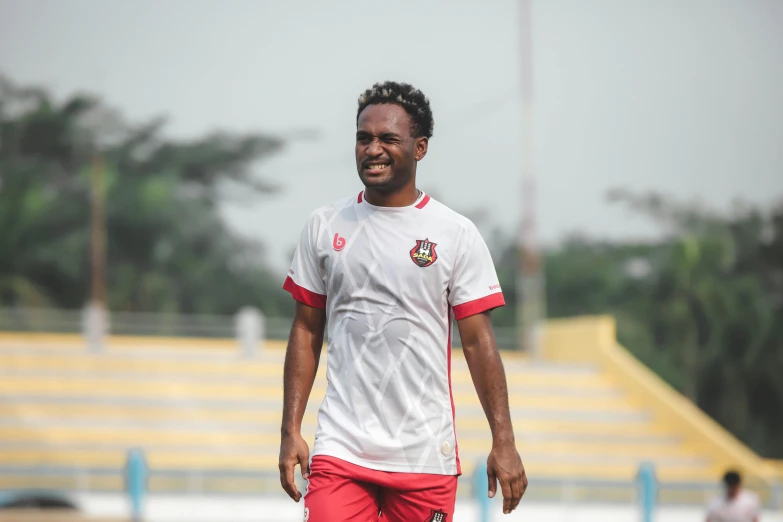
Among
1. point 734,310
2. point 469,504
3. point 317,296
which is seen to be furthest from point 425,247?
point 734,310

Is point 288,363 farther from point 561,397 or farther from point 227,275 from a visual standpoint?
point 227,275

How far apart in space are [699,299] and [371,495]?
34.1 metres

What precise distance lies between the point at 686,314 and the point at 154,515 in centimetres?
2632

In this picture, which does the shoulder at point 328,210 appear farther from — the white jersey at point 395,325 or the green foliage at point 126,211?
the green foliage at point 126,211

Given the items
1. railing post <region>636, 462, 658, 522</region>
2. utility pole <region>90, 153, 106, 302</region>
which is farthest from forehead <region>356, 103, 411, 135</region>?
utility pole <region>90, 153, 106, 302</region>

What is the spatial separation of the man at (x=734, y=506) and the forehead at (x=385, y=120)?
7109 mm

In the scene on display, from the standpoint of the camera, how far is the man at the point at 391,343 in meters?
3.56

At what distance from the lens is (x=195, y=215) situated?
4088cm

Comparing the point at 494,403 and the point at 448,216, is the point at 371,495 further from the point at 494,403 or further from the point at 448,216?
the point at 448,216

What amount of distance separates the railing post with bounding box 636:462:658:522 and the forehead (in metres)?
9.21

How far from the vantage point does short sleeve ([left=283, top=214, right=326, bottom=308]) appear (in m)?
3.75

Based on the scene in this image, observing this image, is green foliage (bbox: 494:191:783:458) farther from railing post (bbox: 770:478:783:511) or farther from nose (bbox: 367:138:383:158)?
nose (bbox: 367:138:383:158)

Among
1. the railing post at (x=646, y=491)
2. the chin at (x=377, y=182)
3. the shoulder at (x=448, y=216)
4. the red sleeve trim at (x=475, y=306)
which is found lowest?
the railing post at (x=646, y=491)

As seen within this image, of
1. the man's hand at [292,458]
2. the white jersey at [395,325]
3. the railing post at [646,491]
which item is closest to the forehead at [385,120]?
the white jersey at [395,325]
